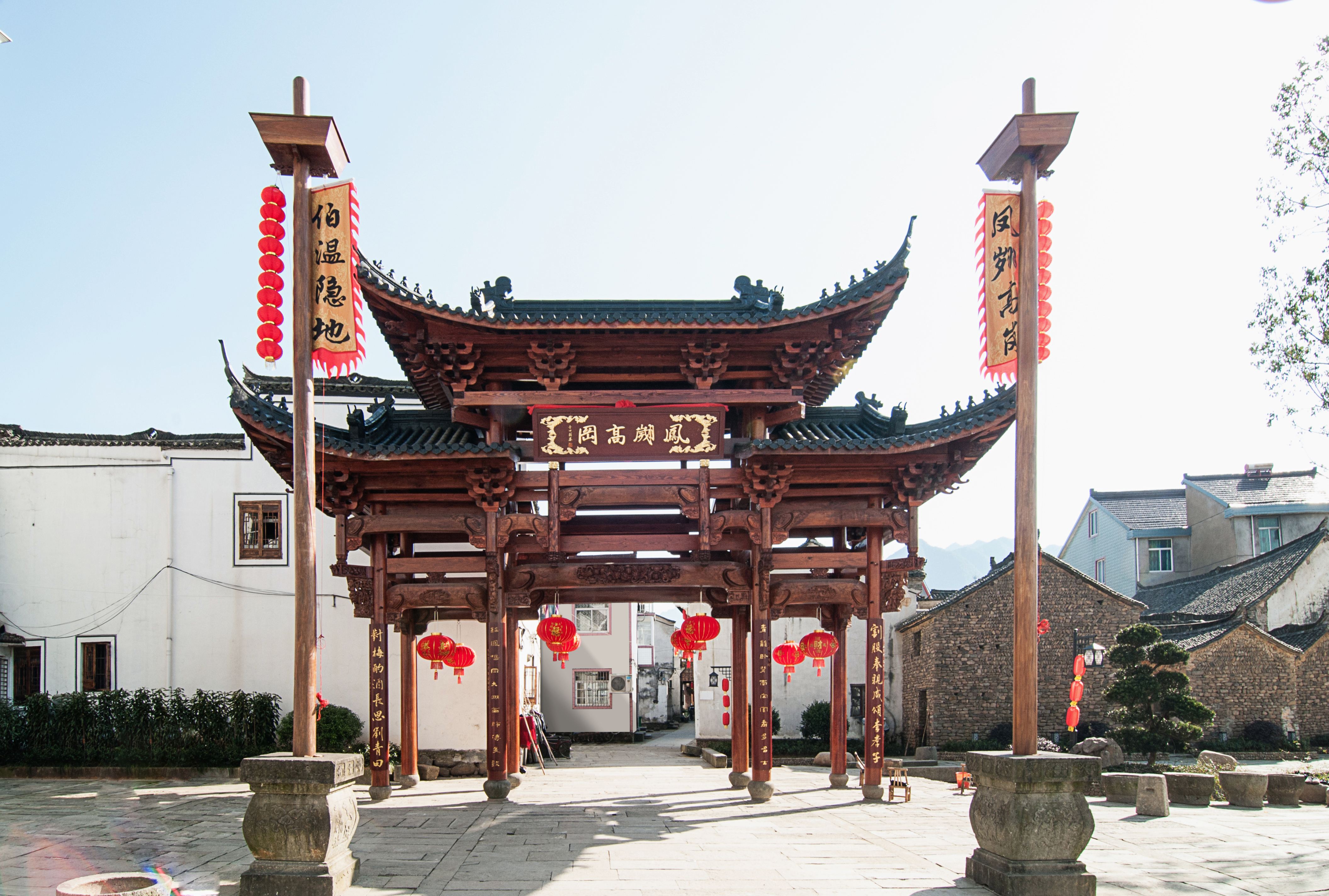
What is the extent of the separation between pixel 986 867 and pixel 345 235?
25.0ft

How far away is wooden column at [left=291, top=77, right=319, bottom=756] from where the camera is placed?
8297 mm

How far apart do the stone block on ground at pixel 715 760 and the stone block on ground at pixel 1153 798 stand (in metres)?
9.52

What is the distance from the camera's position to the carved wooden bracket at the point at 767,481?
1348 cm

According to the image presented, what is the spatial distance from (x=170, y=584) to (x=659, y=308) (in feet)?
41.9

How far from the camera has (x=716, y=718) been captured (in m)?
27.2

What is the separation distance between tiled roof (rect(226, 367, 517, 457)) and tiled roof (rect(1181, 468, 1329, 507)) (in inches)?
1209

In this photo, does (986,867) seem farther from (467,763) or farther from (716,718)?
(716,718)

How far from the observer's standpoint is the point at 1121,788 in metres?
14.2

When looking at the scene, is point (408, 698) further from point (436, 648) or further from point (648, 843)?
point (648, 843)

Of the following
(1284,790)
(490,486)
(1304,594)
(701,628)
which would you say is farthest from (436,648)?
(1304,594)

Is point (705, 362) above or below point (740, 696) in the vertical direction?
above

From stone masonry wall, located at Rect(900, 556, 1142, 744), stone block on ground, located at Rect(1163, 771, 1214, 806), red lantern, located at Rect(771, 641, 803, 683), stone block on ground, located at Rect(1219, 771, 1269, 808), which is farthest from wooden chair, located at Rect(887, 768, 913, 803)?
stone masonry wall, located at Rect(900, 556, 1142, 744)

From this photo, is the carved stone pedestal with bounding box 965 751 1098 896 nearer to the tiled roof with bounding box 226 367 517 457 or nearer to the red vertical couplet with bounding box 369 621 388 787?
the tiled roof with bounding box 226 367 517 457

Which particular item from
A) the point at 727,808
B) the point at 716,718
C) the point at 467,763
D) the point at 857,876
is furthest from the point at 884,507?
the point at 716,718
